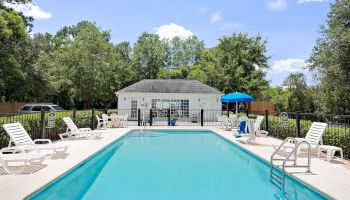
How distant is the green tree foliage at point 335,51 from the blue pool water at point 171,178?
11.0 metres

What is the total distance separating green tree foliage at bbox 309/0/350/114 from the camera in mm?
19625

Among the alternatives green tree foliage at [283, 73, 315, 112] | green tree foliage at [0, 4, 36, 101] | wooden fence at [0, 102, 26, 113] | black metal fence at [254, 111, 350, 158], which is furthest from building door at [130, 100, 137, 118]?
green tree foliage at [283, 73, 315, 112]

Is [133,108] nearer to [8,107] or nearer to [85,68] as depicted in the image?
[85,68]

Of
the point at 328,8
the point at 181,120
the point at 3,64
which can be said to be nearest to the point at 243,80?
the point at 181,120

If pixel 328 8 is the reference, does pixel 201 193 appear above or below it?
below

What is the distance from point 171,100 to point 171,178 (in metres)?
22.6

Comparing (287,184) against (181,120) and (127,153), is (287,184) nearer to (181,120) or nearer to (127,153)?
(127,153)

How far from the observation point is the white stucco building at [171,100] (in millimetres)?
30312

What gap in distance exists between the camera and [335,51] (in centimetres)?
2002

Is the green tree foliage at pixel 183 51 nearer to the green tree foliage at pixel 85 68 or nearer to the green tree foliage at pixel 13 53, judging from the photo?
the green tree foliage at pixel 85 68

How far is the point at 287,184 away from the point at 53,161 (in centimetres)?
577

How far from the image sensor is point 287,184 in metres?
7.49

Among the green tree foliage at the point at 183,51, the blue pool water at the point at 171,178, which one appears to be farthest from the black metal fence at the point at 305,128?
the green tree foliage at the point at 183,51

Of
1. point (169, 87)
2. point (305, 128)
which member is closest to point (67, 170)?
point (305, 128)
